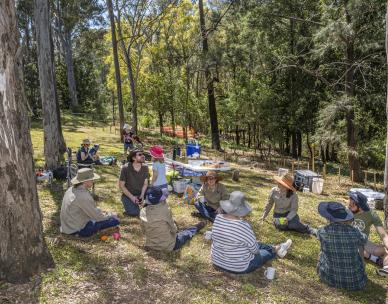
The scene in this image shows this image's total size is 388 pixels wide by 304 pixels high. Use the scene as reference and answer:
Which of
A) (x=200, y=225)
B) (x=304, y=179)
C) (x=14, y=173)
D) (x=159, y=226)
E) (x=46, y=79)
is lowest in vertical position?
(x=304, y=179)

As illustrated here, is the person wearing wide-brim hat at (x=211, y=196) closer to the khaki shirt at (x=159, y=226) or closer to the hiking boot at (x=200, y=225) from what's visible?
the hiking boot at (x=200, y=225)

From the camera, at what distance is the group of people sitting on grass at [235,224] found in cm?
510

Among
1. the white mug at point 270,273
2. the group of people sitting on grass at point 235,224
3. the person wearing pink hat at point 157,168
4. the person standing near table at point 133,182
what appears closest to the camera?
the group of people sitting on grass at point 235,224

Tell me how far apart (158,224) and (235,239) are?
1.36 m

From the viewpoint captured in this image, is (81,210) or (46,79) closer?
(81,210)

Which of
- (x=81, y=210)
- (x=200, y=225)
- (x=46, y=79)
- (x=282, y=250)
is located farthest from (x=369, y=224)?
(x=46, y=79)

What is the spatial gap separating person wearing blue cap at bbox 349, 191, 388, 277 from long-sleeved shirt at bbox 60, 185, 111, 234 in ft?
13.8

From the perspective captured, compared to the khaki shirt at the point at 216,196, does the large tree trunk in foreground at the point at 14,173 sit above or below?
above

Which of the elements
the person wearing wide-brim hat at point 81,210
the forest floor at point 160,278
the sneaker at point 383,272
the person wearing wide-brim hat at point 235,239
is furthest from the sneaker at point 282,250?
the person wearing wide-brim hat at point 81,210

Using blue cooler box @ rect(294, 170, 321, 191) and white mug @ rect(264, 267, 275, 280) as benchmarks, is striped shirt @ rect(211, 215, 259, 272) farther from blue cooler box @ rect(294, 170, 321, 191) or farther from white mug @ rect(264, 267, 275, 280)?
blue cooler box @ rect(294, 170, 321, 191)

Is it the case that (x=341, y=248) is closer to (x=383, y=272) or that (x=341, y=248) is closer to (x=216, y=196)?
(x=383, y=272)

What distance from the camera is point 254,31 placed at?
942 inches

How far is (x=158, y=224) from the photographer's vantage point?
5852mm

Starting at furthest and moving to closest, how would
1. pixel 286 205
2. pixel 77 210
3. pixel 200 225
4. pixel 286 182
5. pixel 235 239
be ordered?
1. pixel 286 205
2. pixel 286 182
3. pixel 200 225
4. pixel 77 210
5. pixel 235 239
